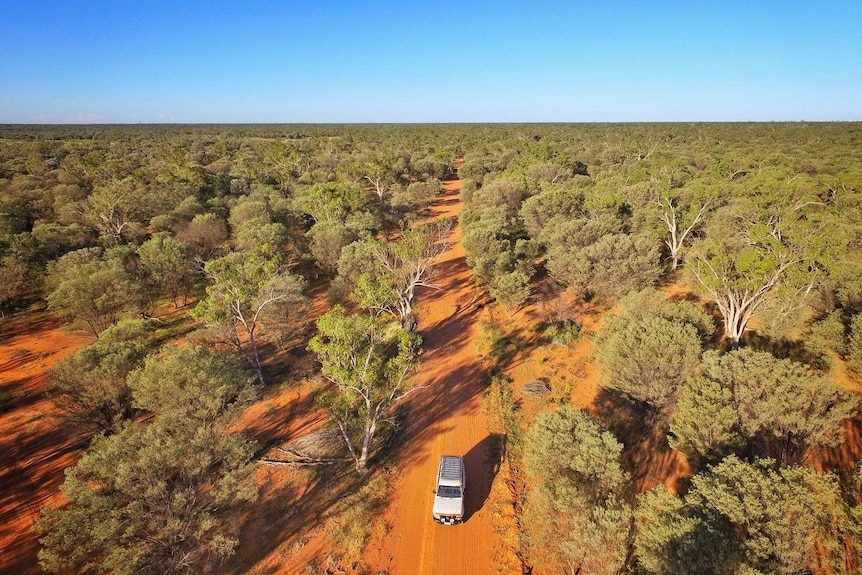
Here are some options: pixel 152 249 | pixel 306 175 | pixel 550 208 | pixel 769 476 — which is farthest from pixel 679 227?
pixel 306 175

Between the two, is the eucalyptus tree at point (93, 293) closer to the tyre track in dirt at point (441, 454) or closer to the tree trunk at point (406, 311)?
the tree trunk at point (406, 311)

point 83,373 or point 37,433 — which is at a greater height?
point 83,373

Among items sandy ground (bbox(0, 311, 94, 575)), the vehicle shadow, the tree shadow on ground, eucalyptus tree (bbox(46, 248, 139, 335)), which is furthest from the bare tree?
eucalyptus tree (bbox(46, 248, 139, 335))

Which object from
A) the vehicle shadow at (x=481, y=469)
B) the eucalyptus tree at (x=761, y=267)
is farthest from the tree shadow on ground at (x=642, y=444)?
the eucalyptus tree at (x=761, y=267)

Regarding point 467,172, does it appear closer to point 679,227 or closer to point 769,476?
point 679,227

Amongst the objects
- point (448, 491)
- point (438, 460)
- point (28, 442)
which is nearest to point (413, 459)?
point (438, 460)

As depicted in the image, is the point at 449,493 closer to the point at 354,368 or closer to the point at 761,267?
the point at 354,368

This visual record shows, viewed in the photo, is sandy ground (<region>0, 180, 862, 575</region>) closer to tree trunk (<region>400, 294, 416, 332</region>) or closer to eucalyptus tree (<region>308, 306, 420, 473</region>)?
tree trunk (<region>400, 294, 416, 332</region>)
